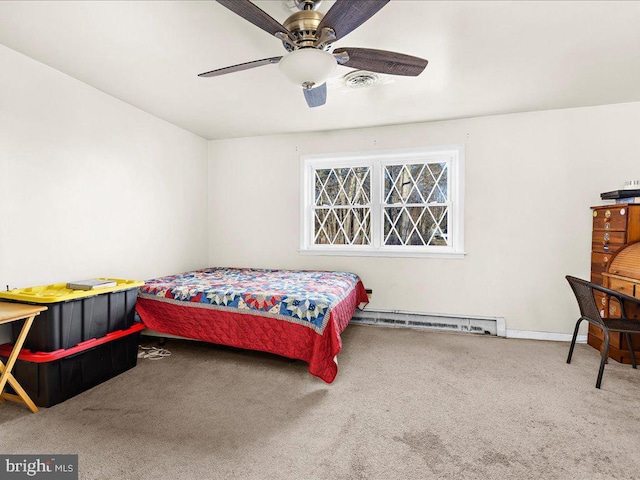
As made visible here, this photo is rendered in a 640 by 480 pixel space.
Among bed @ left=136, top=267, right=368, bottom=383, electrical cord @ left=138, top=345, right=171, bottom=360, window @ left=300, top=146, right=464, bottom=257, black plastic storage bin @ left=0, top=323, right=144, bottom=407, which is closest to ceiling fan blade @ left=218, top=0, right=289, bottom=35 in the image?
bed @ left=136, top=267, right=368, bottom=383

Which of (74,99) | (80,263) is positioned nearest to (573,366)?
(80,263)

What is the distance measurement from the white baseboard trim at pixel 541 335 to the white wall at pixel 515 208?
5 centimetres

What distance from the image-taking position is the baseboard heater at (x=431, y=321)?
11.6 feet

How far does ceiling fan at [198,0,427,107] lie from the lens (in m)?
1.42

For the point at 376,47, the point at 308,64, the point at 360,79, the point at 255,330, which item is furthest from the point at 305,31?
the point at 255,330

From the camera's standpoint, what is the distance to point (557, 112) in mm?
3344

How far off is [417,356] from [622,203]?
7.52ft

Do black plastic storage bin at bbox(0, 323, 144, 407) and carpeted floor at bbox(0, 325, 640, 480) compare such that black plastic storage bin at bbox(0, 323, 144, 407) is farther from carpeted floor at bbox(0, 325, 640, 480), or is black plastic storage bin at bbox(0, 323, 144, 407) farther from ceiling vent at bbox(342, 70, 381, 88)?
ceiling vent at bbox(342, 70, 381, 88)

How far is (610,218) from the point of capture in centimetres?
294

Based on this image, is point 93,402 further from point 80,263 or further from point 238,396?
point 80,263

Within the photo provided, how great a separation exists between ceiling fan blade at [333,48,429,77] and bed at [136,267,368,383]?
5.48 feet

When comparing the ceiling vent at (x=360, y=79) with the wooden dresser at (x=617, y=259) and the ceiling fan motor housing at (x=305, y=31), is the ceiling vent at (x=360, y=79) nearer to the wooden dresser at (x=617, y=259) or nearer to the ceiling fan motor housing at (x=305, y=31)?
the ceiling fan motor housing at (x=305, y=31)

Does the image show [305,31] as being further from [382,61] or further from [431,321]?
[431,321]

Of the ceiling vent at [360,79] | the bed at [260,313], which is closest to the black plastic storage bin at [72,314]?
the bed at [260,313]
